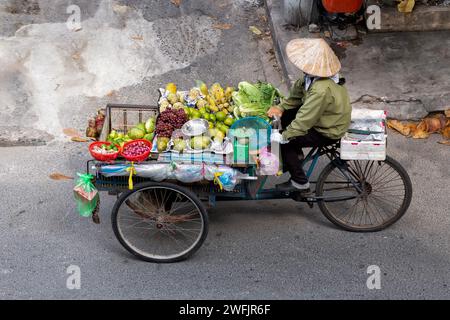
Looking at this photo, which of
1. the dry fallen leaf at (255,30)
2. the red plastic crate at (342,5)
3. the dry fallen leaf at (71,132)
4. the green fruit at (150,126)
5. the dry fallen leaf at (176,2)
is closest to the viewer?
the green fruit at (150,126)

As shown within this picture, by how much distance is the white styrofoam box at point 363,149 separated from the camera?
17.0ft

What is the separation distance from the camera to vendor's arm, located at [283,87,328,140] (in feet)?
16.2

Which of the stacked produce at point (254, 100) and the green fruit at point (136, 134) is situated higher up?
the stacked produce at point (254, 100)

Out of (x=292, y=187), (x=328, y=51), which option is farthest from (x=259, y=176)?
(x=328, y=51)

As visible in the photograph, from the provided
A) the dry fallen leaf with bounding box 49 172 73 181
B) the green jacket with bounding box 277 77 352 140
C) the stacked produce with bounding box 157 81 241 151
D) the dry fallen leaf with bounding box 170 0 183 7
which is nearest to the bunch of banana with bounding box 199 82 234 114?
the stacked produce with bounding box 157 81 241 151

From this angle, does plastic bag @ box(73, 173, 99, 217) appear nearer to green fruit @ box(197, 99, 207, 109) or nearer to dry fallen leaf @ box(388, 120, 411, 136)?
green fruit @ box(197, 99, 207, 109)

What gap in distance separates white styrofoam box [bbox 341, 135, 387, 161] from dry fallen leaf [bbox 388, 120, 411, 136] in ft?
6.14

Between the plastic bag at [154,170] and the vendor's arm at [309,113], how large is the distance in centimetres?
95

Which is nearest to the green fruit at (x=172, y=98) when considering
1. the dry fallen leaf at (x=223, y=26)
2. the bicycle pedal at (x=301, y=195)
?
the bicycle pedal at (x=301, y=195)

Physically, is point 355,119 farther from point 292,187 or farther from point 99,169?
point 99,169

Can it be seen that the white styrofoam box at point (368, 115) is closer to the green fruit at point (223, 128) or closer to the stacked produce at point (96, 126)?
the green fruit at point (223, 128)

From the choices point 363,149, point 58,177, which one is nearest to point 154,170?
point 363,149

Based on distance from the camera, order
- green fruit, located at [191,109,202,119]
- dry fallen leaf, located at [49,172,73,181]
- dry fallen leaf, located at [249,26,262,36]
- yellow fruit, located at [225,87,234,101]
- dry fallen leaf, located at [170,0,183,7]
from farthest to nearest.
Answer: dry fallen leaf, located at [170,0,183,7], dry fallen leaf, located at [249,26,262,36], dry fallen leaf, located at [49,172,73,181], yellow fruit, located at [225,87,234,101], green fruit, located at [191,109,202,119]

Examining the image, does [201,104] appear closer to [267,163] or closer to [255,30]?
[267,163]
